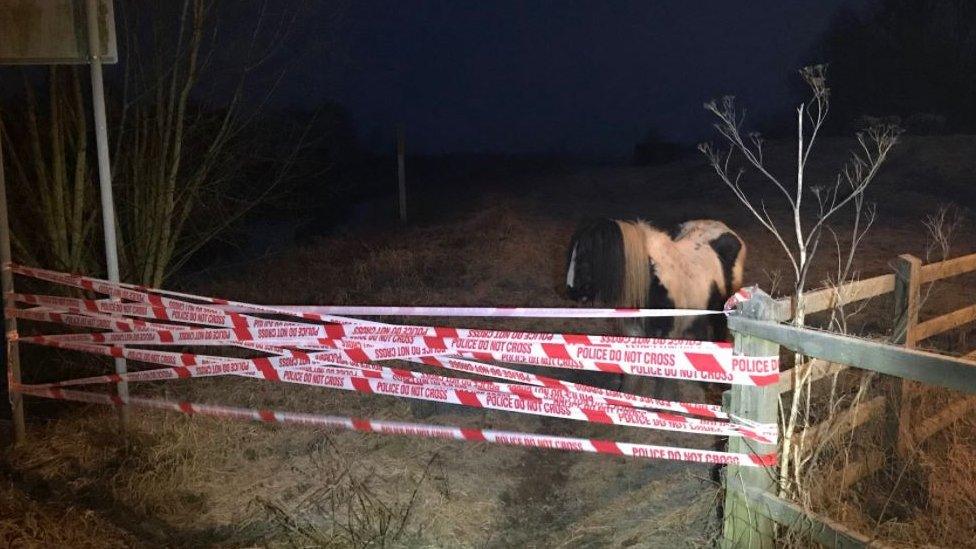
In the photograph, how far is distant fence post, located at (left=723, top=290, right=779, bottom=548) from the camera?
3.13 meters

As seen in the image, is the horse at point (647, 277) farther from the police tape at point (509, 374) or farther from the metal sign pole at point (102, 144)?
the metal sign pole at point (102, 144)

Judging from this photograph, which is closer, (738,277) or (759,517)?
(759,517)

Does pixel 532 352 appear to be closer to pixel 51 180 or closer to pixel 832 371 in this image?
pixel 832 371

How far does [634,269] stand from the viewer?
641 cm

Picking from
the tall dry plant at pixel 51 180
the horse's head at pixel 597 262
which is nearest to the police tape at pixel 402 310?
the horse's head at pixel 597 262

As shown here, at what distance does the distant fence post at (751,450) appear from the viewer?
10.3 ft

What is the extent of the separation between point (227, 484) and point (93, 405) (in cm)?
184

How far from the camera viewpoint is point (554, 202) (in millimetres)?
20125

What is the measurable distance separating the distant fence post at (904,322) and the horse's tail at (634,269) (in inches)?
89.9

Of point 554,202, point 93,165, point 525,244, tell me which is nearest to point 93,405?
point 93,165

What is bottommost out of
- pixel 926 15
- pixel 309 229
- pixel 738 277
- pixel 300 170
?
pixel 309 229

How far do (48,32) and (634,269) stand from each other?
4807 millimetres

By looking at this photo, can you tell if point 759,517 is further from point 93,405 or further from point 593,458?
point 93,405

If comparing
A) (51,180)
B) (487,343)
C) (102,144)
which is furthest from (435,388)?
(51,180)
